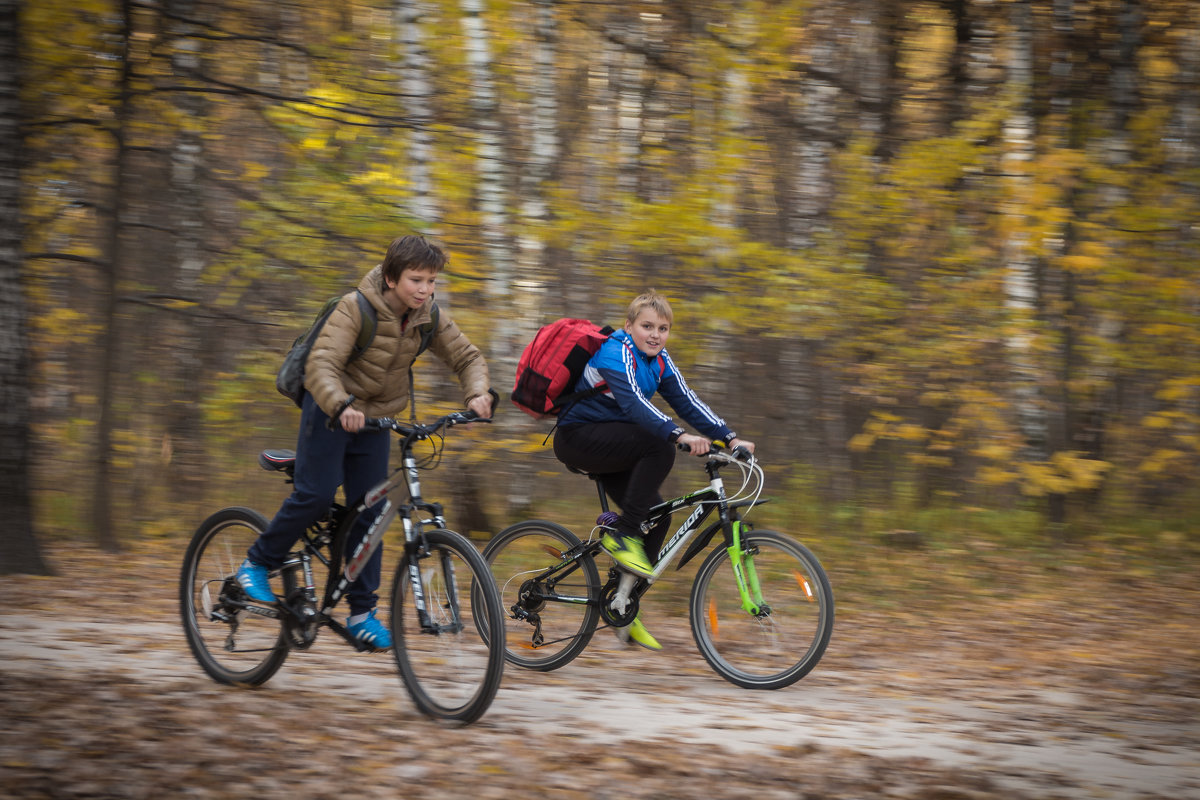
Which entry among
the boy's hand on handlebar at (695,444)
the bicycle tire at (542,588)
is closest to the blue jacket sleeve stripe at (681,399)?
the boy's hand on handlebar at (695,444)

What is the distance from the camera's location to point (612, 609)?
568 cm

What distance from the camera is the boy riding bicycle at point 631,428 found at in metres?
5.52

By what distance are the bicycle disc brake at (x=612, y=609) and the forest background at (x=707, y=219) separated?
2.59 m

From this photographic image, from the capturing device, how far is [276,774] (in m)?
3.83

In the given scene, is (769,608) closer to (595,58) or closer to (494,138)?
(494,138)

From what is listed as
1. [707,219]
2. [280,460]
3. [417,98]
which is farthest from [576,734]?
[417,98]

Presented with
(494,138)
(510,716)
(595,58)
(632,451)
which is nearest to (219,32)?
(494,138)

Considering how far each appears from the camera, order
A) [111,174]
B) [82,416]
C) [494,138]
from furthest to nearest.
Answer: [82,416]
[111,174]
[494,138]

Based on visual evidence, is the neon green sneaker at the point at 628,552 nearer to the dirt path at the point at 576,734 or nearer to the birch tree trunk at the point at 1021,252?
the dirt path at the point at 576,734

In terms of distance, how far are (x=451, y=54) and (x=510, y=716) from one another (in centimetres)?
565

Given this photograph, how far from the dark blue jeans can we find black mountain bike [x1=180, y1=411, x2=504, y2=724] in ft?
0.29

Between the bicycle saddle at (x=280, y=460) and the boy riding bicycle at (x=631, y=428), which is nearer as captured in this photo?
the bicycle saddle at (x=280, y=460)

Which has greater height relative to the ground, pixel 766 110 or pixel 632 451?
pixel 766 110

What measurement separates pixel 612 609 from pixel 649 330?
4.94 feet
